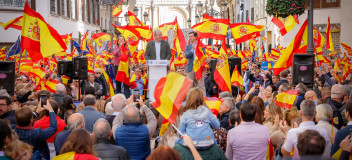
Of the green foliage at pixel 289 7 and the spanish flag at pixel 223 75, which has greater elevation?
the green foliage at pixel 289 7

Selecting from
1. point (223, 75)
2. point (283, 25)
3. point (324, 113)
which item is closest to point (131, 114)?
point (324, 113)

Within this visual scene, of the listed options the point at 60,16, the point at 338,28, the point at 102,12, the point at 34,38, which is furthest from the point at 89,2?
the point at 34,38

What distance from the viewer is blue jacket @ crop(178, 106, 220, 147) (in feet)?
17.9

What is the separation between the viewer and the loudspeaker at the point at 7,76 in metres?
9.88

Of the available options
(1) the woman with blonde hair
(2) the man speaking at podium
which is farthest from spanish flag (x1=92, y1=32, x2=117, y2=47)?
(1) the woman with blonde hair

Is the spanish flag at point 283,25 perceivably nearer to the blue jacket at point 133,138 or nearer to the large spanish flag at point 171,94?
the large spanish flag at point 171,94

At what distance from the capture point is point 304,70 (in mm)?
10062

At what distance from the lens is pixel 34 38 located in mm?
10906

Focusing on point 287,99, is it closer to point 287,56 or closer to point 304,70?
point 304,70

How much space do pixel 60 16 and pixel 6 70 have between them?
24.3m

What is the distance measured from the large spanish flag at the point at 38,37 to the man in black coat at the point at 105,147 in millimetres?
5909

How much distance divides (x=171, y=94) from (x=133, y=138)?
0.75 metres

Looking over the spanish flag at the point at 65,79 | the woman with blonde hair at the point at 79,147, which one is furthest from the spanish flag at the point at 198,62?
the woman with blonde hair at the point at 79,147

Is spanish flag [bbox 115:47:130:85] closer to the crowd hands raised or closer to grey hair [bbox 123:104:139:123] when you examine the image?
the crowd hands raised
